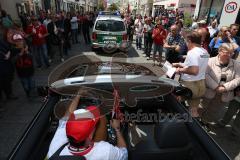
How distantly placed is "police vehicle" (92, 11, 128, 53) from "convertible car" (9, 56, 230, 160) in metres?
6.97

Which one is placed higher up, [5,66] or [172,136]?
[172,136]

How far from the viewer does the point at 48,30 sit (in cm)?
839

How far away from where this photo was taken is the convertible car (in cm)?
178

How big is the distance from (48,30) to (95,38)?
2.48 metres

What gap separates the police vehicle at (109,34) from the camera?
997 centimetres

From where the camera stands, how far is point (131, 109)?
2943mm

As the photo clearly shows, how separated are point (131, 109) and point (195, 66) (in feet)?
4.37

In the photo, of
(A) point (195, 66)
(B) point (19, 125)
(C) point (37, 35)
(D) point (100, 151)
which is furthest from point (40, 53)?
→ (D) point (100, 151)

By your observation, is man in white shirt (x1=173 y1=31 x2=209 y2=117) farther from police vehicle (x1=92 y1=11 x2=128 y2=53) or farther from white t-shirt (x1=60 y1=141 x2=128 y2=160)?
police vehicle (x1=92 y1=11 x2=128 y2=53)

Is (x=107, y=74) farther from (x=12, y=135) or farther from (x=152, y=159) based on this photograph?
(x=12, y=135)

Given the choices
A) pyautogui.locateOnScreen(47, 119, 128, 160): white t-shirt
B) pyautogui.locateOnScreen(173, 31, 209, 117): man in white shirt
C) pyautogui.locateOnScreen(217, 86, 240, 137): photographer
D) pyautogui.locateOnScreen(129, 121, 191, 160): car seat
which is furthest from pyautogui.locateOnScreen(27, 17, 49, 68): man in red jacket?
pyautogui.locateOnScreen(129, 121, 191, 160): car seat

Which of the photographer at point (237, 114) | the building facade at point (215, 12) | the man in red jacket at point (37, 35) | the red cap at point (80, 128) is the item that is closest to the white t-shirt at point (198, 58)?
the photographer at point (237, 114)

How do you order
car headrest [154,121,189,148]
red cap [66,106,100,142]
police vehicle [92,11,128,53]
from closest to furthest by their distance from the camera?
1. red cap [66,106,100,142]
2. car headrest [154,121,189,148]
3. police vehicle [92,11,128,53]

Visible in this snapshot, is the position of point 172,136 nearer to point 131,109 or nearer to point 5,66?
point 131,109
